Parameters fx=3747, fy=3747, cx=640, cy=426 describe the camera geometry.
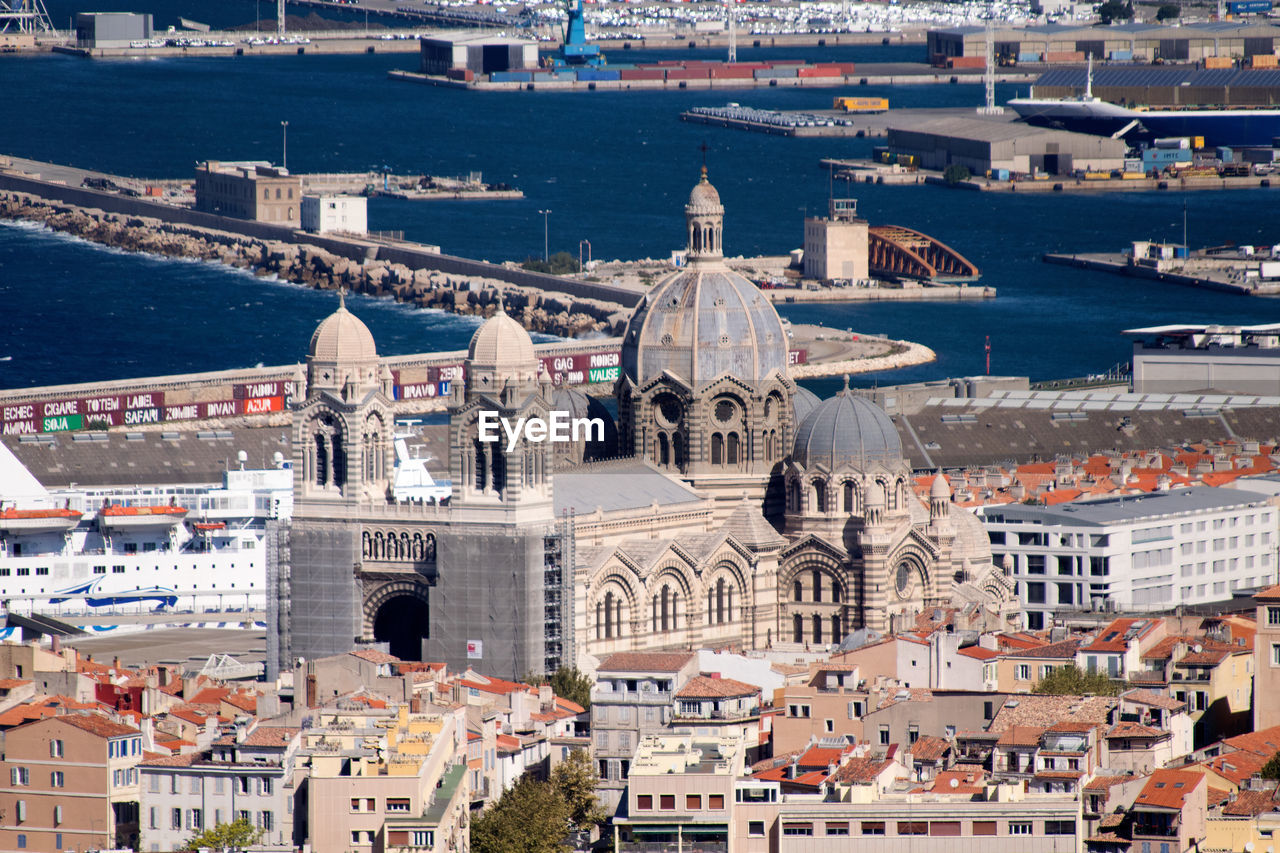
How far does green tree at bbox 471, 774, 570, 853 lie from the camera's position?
67438 millimetres

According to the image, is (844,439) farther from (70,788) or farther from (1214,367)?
(1214,367)

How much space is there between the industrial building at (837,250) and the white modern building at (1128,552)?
292 feet

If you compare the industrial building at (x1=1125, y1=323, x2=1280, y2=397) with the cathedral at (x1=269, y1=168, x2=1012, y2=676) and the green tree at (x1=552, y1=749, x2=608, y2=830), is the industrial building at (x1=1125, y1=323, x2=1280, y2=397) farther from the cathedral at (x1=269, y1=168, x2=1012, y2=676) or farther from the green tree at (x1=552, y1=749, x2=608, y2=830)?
the green tree at (x1=552, y1=749, x2=608, y2=830)

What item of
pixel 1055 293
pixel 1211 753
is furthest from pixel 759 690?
pixel 1055 293

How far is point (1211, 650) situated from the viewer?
3125 inches

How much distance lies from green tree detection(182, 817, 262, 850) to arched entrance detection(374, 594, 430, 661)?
21.4m

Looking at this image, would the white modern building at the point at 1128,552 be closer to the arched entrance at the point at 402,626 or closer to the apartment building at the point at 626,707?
the arched entrance at the point at 402,626

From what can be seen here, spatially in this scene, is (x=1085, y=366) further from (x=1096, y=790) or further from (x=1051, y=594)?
(x=1096, y=790)

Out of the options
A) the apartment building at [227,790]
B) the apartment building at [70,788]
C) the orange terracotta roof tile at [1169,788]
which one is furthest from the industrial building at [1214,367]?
the apartment building at [70,788]

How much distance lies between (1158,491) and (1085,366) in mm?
58126

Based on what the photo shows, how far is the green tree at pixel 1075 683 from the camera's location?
7825cm

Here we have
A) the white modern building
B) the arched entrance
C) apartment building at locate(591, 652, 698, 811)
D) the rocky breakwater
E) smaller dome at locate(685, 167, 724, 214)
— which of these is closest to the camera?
apartment building at locate(591, 652, 698, 811)

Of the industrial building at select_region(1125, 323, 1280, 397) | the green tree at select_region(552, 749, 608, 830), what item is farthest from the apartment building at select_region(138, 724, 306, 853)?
the industrial building at select_region(1125, 323, 1280, 397)

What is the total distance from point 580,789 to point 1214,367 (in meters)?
84.5
